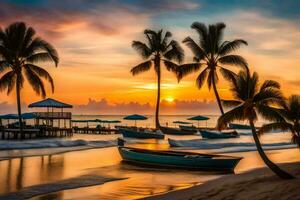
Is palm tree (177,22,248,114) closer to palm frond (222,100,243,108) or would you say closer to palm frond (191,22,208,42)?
palm frond (191,22,208,42)

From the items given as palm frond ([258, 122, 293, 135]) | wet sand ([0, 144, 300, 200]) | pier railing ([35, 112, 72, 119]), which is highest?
pier railing ([35, 112, 72, 119])

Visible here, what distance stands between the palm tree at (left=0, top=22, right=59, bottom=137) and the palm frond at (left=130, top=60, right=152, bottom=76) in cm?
1302

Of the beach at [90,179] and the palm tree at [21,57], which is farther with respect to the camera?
the palm tree at [21,57]

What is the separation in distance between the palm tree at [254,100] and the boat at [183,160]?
22.5 feet

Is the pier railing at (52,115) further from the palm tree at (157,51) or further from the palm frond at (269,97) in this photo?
the palm frond at (269,97)

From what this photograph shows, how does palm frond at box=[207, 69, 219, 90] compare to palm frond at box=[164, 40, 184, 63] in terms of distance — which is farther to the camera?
palm frond at box=[164, 40, 184, 63]

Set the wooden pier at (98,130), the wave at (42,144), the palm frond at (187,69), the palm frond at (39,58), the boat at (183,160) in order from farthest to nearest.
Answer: the wooden pier at (98,130) → the palm frond at (187,69) → the palm frond at (39,58) → the wave at (42,144) → the boat at (183,160)

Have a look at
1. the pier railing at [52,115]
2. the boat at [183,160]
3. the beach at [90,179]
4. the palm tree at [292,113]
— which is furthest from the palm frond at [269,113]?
the pier railing at [52,115]

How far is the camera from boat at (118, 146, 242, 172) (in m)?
23.8

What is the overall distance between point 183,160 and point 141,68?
31.4 m

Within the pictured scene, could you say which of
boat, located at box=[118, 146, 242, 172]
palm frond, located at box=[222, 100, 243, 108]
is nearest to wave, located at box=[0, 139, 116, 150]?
boat, located at box=[118, 146, 242, 172]

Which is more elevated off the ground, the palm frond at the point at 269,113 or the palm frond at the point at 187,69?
the palm frond at the point at 187,69

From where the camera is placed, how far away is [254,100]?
659 inches

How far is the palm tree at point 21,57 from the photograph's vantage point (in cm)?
4397
